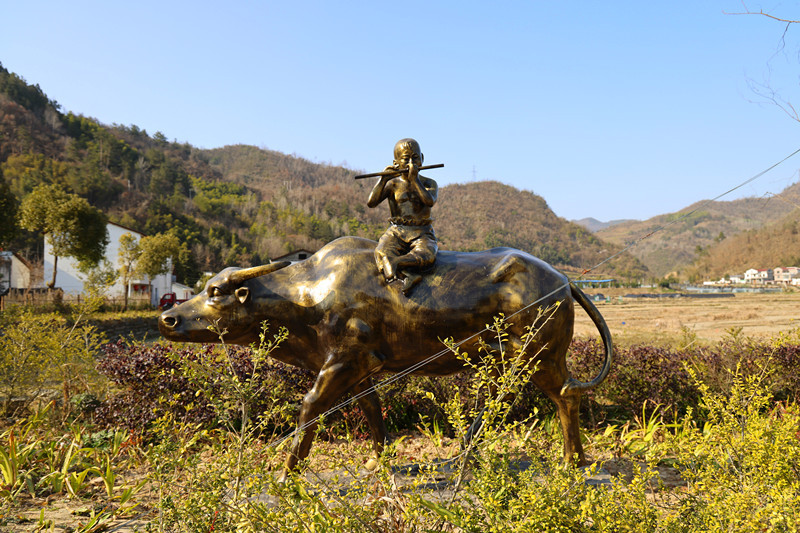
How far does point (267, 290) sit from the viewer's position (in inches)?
152

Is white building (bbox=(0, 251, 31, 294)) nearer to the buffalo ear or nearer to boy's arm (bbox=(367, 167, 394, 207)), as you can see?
the buffalo ear

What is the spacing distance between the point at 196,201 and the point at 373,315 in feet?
255

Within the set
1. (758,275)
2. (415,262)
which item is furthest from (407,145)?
(758,275)

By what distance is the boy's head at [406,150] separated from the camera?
3.85 metres

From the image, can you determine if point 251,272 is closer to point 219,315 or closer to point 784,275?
point 219,315

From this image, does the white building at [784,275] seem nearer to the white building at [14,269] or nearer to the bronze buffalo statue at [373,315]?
the bronze buffalo statue at [373,315]

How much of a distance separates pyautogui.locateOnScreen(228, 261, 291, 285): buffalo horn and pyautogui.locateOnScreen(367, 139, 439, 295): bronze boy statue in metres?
0.89

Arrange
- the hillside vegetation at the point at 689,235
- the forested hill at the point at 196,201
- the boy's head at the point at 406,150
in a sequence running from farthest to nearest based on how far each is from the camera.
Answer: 1. the hillside vegetation at the point at 689,235
2. the forested hill at the point at 196,201
3. the boy's head at the point at 406,150

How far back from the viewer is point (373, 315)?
3.63 m

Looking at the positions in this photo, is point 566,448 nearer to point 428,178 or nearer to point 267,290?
point 428,178

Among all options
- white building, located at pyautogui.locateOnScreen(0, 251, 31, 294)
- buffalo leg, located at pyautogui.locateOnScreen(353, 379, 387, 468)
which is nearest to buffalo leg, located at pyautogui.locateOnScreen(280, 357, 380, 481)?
buffalo leg, located at pyautogui.locateOnScreen(353, 379, 387, 468)

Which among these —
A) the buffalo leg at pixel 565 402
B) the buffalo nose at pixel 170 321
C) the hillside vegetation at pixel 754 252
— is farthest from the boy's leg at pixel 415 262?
the hillside vegetation at pixel 754 252

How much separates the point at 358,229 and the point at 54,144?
44.1m

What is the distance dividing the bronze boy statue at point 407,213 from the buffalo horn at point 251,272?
885 millimetres
